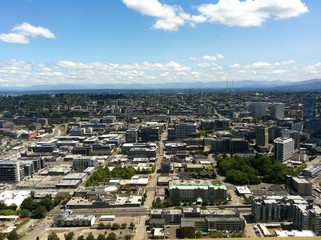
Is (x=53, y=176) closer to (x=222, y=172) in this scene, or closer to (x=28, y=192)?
(x=28, y=192)

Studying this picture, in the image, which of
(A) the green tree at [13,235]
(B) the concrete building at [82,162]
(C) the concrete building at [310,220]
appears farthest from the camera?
(B) the concrete building at [82,162]

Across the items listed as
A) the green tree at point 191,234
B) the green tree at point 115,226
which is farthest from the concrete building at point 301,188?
the green tree at point 115,226

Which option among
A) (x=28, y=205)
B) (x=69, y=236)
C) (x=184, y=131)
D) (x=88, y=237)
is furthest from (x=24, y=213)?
(x=184, y=131)

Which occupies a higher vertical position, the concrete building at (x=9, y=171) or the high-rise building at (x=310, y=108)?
the high-rise building at (x=310, y=108)

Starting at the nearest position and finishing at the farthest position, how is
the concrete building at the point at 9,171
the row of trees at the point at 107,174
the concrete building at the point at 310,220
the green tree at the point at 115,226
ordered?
the concrete building at the point at 310,220 → the green tree at the point at 115,226 → the row of trees at the point at 107,174 → the concrete building at the point at 9,171

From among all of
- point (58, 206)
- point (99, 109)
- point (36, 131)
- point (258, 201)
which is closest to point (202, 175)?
point (258, 201)

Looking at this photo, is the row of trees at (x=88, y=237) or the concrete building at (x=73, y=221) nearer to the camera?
the row of trees at (x=88, y=237)

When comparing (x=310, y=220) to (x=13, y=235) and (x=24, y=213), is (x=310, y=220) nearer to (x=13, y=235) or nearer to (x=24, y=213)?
(x=13, y=235)

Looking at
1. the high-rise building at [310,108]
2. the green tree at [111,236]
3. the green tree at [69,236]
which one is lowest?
the green tree at [69,236]

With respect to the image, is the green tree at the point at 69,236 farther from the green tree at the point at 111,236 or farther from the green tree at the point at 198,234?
the green tree at the point at 198,234
